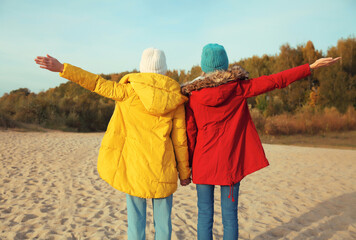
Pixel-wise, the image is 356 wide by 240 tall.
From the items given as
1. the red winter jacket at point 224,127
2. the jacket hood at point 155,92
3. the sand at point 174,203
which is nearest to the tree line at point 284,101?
the sand at point 174,203

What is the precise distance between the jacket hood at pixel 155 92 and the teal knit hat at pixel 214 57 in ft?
1.22

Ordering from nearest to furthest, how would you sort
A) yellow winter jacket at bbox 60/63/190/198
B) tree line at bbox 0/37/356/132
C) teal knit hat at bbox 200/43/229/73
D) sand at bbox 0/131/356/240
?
yellow winter jacket at bbox 60/63/190/198
teal knit hat at bbox 200/43/229/73
sand at bbox 0/131/356/240
tree line at bbox 0/37/356/132

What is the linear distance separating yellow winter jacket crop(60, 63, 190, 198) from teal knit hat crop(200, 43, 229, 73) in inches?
12.8

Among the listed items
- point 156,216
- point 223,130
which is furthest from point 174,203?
→ point 223,130

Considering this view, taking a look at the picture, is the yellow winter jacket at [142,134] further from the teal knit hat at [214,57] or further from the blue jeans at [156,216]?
the teal knit hat at [214,57]

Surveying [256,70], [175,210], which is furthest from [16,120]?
[256,70]

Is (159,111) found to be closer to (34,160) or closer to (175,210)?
(175,210)

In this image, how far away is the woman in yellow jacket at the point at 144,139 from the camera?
2141 millimetres

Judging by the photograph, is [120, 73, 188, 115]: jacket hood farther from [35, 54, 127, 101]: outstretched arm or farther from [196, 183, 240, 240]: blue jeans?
[196, 183, 240, 240]: blue jeans

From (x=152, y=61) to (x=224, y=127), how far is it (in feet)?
2.64

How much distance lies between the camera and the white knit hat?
223cm

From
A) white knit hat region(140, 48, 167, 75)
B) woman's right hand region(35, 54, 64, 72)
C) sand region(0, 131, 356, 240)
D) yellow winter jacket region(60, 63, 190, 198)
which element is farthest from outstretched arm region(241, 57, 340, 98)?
sand region(0, 131, 356, 240)

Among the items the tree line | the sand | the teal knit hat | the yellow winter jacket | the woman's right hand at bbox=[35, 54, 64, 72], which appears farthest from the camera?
the tree line

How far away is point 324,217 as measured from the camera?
4.60 meters
